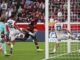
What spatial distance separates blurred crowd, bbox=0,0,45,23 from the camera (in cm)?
2975

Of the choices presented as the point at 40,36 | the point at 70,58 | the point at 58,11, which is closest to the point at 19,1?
the point at 40,36

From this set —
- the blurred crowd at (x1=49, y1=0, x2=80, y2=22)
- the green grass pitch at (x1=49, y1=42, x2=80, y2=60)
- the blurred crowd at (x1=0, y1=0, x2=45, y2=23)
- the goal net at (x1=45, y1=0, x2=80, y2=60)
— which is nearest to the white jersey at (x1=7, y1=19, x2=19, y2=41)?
the goal net at (x1=45, y1=0, x2=80, y2=60)

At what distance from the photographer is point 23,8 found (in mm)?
31375

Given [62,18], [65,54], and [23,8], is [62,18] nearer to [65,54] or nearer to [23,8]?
[65,54]

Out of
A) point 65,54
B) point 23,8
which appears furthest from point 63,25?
point 23,8

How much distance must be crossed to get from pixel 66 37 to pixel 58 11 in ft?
6.12

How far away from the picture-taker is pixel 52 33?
1695cm

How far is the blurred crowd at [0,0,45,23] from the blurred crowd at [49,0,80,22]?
9573mm

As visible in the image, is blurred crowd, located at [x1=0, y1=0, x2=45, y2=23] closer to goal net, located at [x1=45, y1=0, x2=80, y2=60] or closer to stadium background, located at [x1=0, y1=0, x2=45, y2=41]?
stadium background, located at [x1=0, y1=0, x2=45, y2=41]

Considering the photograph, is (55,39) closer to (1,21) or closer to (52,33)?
(52,33)

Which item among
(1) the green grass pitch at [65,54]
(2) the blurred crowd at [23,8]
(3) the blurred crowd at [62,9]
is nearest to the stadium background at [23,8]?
(2) the blurred crowd at [23,8]

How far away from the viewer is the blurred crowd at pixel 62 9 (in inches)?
671

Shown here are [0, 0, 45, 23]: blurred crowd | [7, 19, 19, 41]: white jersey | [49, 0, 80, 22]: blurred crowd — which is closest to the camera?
[49, 0, 80, 22]: blurred crowd

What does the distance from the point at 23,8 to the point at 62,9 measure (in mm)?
12596
